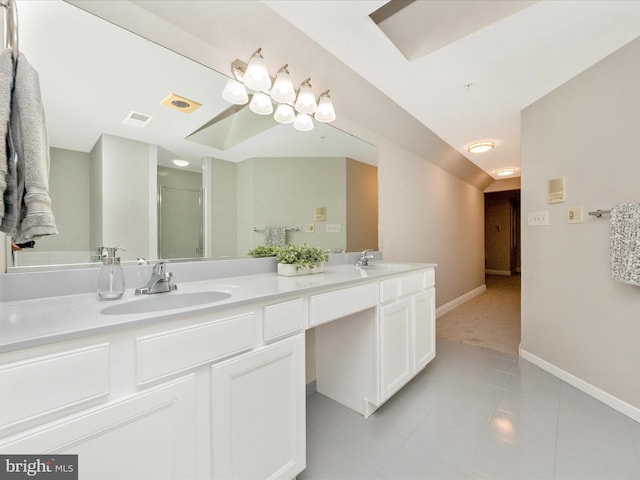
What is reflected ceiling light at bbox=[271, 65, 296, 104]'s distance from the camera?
5.08ft

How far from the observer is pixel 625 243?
1.49 meters

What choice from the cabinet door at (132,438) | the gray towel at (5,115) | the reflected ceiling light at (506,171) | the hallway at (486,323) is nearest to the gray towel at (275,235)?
the cabinet door at (132,438)

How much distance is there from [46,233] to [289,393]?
0.91 metres

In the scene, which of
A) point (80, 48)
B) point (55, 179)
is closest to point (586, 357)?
point (55, 179)

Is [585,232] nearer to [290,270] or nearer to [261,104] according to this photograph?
[290,270]

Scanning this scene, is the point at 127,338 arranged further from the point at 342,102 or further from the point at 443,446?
the point at 342,102

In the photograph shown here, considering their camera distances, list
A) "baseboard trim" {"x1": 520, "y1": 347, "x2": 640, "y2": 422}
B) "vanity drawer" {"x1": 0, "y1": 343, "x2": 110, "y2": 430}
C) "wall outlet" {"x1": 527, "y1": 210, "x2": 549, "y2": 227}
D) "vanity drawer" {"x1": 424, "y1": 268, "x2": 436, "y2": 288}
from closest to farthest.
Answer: "vanity drawer" {"x1": 0, "y1": 343, "x2": 110, "y2": 430} < "baseboard trim" {"x1": 520, "y1": 347, "x2": 640, "y2": 422} < "vanity drawer" {"x1": 424, "y1": 268, "x2": 436, "y2": 288} < "wall outlet" {"x1": 527, "y1": 210, "x2": 549, "y2": 227}

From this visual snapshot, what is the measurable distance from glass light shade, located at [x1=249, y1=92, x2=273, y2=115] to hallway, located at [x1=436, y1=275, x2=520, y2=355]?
2663 mm

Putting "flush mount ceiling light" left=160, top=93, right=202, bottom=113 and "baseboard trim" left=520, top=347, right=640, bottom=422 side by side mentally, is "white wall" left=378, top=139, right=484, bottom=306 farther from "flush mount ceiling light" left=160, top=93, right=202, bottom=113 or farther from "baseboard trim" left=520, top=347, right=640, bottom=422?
"flush mount ceiling light" left=160, top=93, right=202, bottom=113

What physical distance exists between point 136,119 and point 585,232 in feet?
8.93

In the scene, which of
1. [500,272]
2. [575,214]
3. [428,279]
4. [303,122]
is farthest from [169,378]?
[500,272]

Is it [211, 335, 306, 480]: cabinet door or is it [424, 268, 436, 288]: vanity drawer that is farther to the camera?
[424, 268, 436, 288]: vanity drawer

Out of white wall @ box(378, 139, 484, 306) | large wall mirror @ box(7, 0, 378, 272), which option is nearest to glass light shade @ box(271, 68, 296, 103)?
large wall mirror @ box(7, 0, 378, 272)

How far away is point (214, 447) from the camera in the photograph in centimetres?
82
